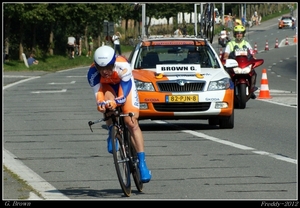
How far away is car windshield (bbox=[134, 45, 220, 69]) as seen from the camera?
17.0m

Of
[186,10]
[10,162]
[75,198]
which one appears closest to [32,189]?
[75,198]

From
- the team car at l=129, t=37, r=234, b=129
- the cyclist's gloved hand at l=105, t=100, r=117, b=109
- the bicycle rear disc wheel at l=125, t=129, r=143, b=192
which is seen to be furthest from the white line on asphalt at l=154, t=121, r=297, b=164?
the cyclist's gloved hand at l=105, t=100, r=117, b=109

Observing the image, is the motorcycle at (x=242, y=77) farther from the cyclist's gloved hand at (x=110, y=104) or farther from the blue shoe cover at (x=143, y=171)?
the cyclist's gloved hand at (x=110, y=104)

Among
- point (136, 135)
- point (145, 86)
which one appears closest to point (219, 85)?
point (145, 86)

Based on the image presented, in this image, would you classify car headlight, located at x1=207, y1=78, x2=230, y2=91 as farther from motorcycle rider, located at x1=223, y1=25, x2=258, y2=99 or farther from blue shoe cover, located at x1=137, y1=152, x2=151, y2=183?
blue shoe cover, located at x1=137, y1=152, x2=151, y2=183

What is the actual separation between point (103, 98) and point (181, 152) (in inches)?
151

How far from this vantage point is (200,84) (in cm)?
1609

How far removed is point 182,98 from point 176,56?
125 centimetres

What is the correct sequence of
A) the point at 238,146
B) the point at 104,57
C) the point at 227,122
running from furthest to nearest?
1. the point at 227,122
2. the point at 238,146
3. the point at 104,57

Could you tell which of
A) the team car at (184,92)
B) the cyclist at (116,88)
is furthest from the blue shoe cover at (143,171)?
the team car at (184,92)

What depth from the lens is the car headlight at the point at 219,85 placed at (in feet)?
53.1

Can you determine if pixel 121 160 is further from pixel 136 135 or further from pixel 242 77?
pixel 242 77

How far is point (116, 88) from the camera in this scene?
31.4 ft

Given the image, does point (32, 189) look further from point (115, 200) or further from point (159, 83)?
point (159, 83)
